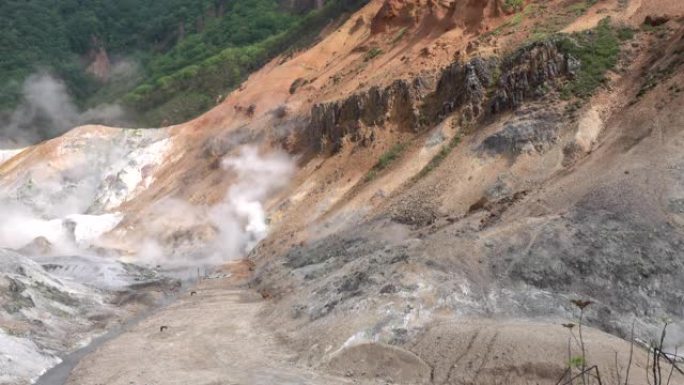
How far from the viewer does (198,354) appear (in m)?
15.2

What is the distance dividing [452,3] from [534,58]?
33.6 ft

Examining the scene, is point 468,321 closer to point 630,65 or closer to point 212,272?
point 630,65

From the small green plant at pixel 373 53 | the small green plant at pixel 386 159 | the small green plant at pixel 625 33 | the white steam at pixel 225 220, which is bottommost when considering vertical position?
the white steam at pixel 225 220

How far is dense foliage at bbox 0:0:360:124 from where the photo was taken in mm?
60406

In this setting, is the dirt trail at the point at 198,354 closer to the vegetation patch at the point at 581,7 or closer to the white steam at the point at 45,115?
the vegetation patch at the point at 581,7

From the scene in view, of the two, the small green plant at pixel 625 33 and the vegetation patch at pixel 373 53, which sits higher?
the vegetation patch at pixel 373 53

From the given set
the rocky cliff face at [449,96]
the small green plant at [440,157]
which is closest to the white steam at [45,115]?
the rocky cliff face at [449,96]

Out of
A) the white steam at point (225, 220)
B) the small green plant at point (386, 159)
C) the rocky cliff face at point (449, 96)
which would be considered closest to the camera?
the rocky cliff face at point (449, 96)

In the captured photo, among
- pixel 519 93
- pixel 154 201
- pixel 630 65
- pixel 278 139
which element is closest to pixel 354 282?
pixel 519 93

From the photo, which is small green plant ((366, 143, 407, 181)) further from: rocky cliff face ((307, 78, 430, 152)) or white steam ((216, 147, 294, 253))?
white steam ((216, 147, 294, 253))

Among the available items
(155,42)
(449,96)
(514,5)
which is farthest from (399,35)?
(155,42)

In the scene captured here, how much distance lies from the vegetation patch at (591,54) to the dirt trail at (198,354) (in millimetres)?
12717

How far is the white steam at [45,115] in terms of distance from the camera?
66.2 meters

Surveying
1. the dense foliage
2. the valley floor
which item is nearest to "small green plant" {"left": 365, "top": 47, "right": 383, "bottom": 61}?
the dense foliage
